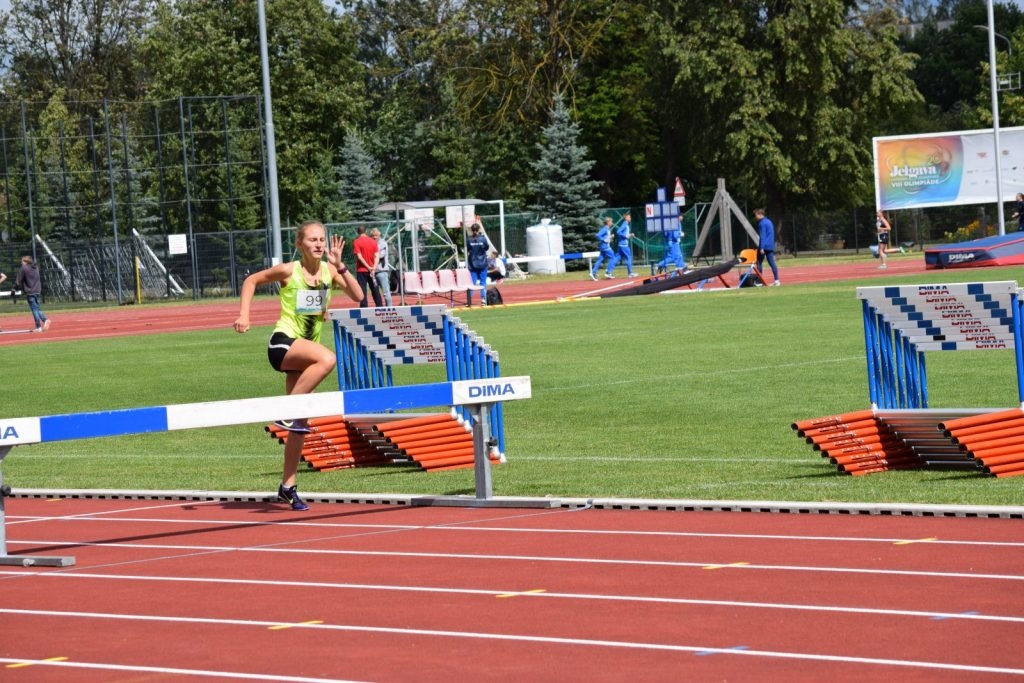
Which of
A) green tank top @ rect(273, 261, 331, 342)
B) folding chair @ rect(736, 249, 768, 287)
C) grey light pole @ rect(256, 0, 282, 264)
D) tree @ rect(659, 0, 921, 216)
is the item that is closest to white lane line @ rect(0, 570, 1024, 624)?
green tank top @ rect(273, 261, 331, 342)

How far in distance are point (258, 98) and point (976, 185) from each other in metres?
26.6

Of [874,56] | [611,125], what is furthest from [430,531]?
[611,125]

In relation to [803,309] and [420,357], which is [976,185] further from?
[420,357]

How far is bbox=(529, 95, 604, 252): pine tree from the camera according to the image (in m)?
68.2

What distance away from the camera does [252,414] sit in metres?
10.8

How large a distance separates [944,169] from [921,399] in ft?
177

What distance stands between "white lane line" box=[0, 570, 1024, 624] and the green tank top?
293 centimetres

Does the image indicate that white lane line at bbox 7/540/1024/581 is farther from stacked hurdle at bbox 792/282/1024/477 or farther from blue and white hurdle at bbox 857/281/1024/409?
blue and white hurdle at bbox 857/281/1024/409

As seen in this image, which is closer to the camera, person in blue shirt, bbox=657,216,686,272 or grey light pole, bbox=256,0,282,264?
grey light pole, bbox=256,0,282,264

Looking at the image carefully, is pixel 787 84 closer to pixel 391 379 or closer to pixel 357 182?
pixel 357 182

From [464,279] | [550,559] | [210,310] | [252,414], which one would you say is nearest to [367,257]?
[464,279]

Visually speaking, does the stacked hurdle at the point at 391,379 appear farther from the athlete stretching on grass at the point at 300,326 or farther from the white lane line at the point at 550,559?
the white lane line at the point at 550,559

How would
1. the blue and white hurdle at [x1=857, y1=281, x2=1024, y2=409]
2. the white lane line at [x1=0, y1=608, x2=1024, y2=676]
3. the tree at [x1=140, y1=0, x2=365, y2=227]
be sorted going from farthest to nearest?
the tree at [x1=140, y1=0, x2=365, y2=227], the blue and white hurdle at [x1=857, y1=281, x2=1024, y2=409], the white lane line at [x1=0, y1=608, x2=1024, y2=676]

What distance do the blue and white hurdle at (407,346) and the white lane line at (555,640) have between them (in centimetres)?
621
